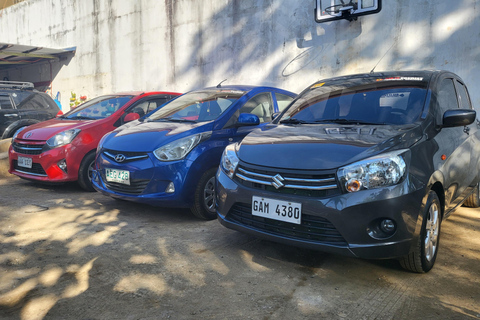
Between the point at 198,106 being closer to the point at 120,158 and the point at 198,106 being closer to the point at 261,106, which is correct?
the point at 261,106

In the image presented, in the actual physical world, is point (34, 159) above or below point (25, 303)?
above

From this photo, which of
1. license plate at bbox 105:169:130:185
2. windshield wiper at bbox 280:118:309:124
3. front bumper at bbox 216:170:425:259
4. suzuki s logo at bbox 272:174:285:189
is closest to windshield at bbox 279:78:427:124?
windshield wiper at bbox 280:118:309:124

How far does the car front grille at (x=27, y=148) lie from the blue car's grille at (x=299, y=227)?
12.8 feet

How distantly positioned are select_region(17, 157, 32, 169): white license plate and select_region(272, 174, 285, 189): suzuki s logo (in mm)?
4461

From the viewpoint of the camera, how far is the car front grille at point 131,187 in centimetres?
454

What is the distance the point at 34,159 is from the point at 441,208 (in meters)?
5.30

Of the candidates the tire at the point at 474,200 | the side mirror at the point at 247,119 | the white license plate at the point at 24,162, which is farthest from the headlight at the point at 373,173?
the white license plate at the point at 24,162

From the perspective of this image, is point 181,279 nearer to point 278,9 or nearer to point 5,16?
point 278,9

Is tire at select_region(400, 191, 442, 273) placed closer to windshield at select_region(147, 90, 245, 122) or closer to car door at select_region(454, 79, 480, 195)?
car door at select_region(454, 79, 480, 195)

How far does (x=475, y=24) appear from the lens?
712 centimetres

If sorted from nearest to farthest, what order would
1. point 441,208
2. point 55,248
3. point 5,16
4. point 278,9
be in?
point 441,208, point 55,248, point 278,9, point 5,16

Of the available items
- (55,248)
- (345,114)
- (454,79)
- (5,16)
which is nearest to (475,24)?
(454,79)

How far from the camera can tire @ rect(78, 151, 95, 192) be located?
6.03 meters

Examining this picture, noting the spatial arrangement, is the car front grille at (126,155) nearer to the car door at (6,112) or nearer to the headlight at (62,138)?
the headlight at (62,138)
